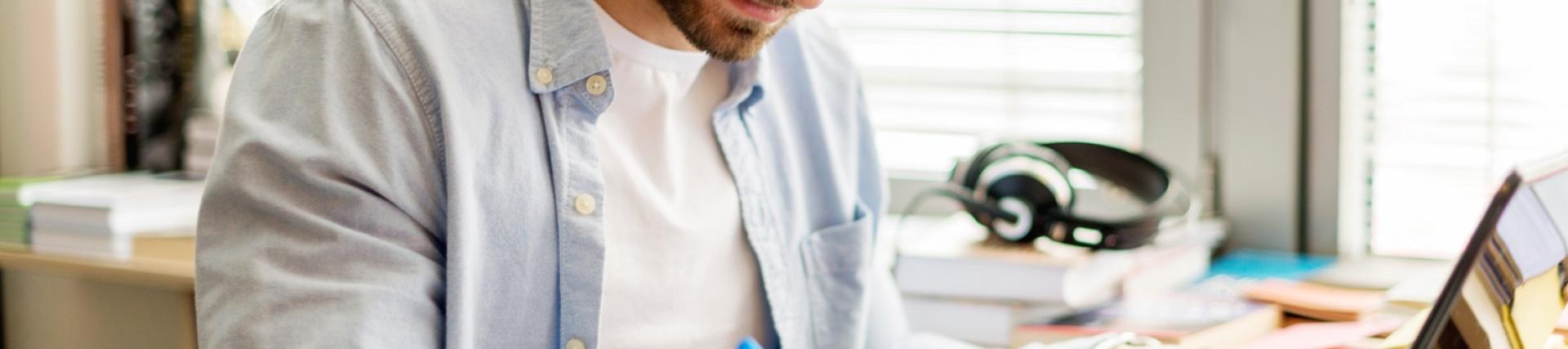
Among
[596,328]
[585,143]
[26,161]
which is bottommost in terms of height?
[26,161]

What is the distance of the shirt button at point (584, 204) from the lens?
40.1 inches

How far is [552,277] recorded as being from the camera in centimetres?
102

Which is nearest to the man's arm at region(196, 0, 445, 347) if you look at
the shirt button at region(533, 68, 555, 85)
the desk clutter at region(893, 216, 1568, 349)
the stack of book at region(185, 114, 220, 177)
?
the shirt button at region(533, 68, 555, 85)

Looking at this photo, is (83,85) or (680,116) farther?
(83,85)

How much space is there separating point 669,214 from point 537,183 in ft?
0.45

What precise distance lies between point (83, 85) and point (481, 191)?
40.3 inches

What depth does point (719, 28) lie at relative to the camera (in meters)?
1.10

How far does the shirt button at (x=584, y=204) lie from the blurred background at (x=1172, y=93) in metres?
0.76

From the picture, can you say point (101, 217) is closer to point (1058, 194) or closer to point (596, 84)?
point (596, 84)

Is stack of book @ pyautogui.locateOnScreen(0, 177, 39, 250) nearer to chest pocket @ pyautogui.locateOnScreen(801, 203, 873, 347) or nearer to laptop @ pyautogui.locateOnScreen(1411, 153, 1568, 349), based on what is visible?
chest pocket @ pyautogui.locateOnScreen(801, 203, 873, 347)

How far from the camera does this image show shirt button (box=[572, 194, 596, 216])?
3.34 ft

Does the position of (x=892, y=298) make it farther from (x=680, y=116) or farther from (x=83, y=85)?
(x=83, y=85)

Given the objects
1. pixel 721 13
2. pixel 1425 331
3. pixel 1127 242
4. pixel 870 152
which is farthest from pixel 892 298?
pixel 1425 331

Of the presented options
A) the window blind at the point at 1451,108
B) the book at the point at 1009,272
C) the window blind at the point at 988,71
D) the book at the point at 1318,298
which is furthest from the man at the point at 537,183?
the window blind at the point at 1451,108
